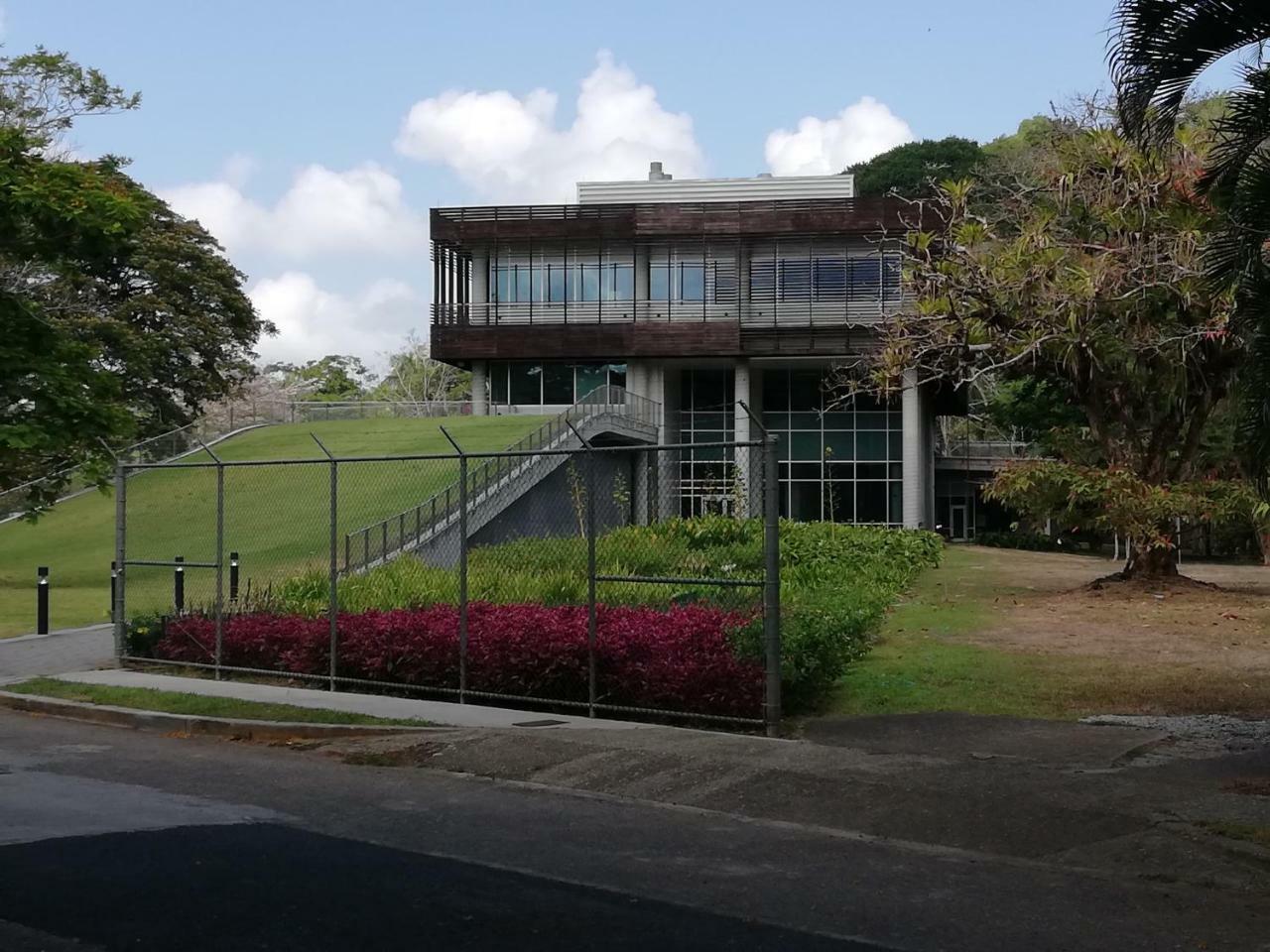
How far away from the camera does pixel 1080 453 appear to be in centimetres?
2819

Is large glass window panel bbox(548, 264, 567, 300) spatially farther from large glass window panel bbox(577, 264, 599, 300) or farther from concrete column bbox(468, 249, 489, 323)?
concrete column bbox(468, 249, 489, 323)

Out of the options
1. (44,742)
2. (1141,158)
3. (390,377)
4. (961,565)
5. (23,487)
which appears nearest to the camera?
(44,742)

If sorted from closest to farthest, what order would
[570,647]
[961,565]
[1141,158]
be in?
[570,647], [1141,158], [961,565]

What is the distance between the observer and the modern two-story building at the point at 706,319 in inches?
2039

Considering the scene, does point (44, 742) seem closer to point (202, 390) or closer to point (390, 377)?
point (202, 390)

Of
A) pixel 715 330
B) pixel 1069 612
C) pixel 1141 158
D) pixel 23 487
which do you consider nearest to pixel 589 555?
pixel 1069 612

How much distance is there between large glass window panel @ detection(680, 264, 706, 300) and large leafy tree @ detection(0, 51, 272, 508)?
1587 cm

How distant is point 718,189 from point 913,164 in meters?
31.6

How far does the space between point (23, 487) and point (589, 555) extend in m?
33.4

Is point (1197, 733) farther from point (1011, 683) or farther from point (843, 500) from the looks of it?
point (843, 500)

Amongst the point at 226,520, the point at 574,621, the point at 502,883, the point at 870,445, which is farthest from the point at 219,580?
the point at 870,445

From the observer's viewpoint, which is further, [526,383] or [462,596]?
[526,383]

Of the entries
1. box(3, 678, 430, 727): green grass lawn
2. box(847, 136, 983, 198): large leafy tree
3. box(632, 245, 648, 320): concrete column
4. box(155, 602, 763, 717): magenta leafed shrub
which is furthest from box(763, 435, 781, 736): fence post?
box(847, 136, 983, 198): large leafy tree

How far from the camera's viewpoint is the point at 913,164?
88000 mm
